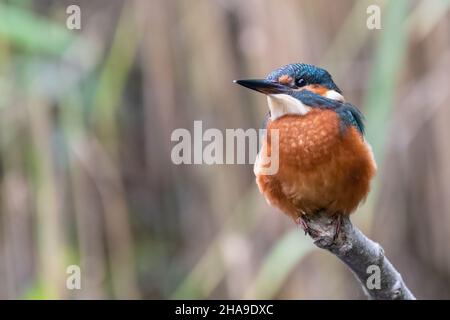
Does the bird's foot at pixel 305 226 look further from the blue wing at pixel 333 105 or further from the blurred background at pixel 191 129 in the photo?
the blurred background at pixel 191 129

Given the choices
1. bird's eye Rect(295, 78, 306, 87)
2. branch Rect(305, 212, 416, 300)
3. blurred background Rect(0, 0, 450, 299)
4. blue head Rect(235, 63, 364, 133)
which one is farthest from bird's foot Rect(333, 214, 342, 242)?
blurred background Rect(0, 0, 450, 299)

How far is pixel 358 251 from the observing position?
64.1 inches

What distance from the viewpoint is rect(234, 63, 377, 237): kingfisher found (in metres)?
1.71

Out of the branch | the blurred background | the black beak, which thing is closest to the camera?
the branch

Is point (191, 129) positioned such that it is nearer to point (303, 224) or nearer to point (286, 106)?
point (286, 106)

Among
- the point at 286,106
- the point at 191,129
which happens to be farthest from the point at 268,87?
the point at 191,129

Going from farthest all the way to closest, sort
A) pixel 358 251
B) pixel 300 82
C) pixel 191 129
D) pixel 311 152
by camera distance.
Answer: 1. pixel 191 129
2. pixel 300 82
3. pixel 311 152
4. pixel 358 251

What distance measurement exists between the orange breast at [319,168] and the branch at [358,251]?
0.15ft

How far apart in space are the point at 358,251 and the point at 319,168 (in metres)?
0.19

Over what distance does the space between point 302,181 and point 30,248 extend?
1274 mm

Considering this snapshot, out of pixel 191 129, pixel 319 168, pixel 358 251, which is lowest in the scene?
pixel 358 251

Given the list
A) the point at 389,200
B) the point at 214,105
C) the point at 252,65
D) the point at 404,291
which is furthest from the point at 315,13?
the point at 404,291

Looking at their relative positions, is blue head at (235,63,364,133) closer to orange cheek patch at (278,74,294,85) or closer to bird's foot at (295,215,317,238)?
orange cheek patch at (278,74,294,85)

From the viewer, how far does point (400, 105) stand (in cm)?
267
